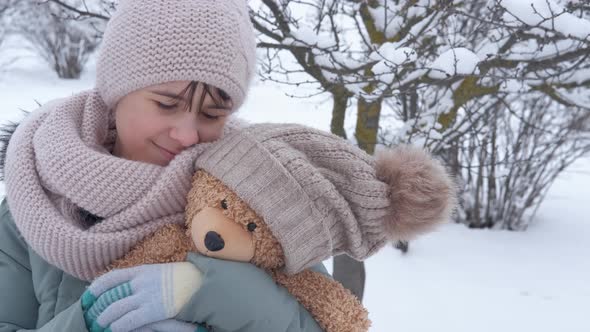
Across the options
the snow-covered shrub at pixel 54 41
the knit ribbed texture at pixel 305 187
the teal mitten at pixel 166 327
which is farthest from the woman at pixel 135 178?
the snow-covered shrub at pixel 54 41

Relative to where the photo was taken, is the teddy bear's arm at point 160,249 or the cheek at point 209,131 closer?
the teddy bear's arm at point 160,249

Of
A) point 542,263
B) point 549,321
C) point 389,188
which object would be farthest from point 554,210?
point 389,188

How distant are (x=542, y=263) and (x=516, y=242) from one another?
611 mm

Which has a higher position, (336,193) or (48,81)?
→ (336,193)

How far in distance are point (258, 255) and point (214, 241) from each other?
103 millimetres

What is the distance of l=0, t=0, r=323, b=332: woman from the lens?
39.8 inches

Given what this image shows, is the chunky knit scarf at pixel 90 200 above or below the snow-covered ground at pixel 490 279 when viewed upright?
above

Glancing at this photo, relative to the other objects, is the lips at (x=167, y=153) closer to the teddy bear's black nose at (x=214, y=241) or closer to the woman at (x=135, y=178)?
the woman at (x=135, y=178)

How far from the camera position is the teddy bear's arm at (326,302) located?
1115mm

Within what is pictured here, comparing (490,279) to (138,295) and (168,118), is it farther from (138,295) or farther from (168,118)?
(138,295)

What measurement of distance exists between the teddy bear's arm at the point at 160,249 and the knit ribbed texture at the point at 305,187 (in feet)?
0.50

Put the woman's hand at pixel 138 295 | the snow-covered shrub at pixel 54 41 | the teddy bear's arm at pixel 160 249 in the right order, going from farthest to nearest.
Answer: the snow-covered shrub at pixel 54 41, the teddy bear's arm at pixel 160 249, the woman's hand at pixel 138 295

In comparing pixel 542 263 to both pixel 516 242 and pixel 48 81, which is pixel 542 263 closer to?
pixel 516 242

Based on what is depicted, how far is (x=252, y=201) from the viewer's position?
3.38 ft
